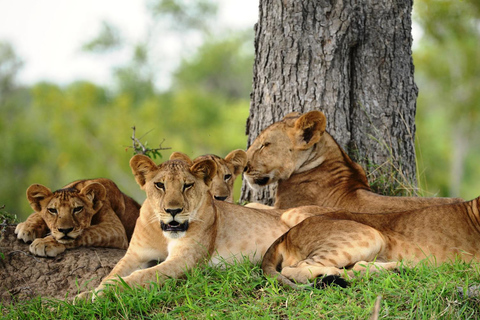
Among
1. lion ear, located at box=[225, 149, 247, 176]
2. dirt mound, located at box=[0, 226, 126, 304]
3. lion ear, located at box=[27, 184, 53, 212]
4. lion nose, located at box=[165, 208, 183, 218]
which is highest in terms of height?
lion ear, located at box=[225, 149, 247, 176]

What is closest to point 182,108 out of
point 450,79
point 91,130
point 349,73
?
point 91,130

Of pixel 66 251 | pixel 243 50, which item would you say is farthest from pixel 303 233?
pixel 243 50

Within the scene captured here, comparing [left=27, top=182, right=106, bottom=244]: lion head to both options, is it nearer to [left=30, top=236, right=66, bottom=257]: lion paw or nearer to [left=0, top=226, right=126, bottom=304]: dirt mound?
[left=30, top=236, right=66, bottom=257]: lion paw

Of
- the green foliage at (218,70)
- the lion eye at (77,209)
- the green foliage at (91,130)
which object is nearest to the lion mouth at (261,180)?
the lion eye at (77,209)

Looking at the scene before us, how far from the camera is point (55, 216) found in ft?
17.1

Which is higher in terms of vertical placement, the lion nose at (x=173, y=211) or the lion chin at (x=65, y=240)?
the lion nose at (x=173, y=211)

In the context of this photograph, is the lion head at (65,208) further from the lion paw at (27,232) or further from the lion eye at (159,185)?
the lion eye at (159,185)

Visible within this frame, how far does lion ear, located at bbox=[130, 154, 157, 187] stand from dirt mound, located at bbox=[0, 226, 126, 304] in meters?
0.76

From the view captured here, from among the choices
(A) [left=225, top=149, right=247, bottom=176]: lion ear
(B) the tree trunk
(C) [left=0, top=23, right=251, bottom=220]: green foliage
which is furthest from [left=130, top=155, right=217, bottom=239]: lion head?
(C) [left=0, top=23, right=251, bottom=220]: green foliage

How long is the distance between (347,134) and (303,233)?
218 cm

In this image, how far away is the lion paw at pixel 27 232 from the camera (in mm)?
5324

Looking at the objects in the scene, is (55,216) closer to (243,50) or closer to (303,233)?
(303,233)

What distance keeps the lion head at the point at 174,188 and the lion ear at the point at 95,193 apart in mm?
884

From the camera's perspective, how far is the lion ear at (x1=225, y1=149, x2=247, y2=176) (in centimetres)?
580
